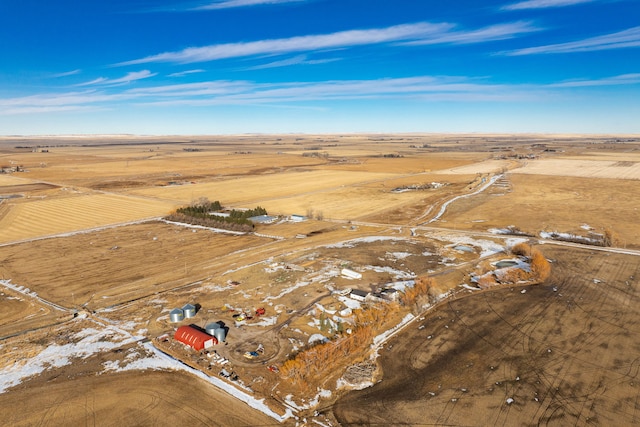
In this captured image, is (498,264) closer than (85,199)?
Yes

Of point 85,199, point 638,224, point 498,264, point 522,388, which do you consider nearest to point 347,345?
point 522,388

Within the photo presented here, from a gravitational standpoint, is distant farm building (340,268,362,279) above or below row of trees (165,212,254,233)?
below

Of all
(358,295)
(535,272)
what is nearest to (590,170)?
(535,272)

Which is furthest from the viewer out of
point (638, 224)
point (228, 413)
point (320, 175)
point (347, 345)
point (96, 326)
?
point (320, 175)

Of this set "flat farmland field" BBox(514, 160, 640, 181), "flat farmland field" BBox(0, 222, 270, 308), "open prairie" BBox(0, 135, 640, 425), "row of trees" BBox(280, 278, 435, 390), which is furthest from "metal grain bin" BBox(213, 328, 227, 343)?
"flat farmland field" BBox(514, 160, 640, 181)

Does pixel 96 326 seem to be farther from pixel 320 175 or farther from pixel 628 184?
pixel 628 184

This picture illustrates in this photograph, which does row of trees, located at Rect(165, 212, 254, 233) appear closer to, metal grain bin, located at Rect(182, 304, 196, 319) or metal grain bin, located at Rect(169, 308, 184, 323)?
metal grain bin, located at Rect(182, 304, 196, 319)
